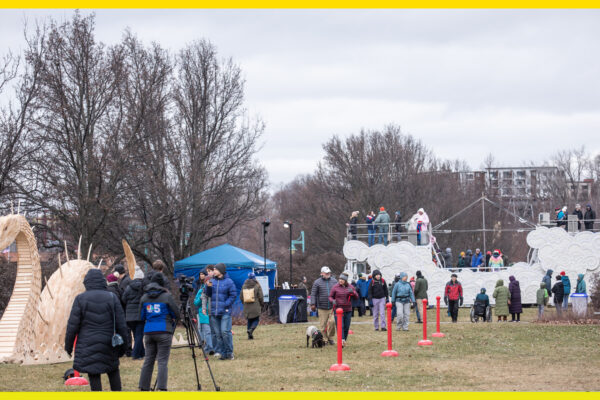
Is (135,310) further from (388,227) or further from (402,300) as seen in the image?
(388,227)

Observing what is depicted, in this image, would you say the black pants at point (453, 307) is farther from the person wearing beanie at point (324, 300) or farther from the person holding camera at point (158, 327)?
the person holding camera at point (158, 327)

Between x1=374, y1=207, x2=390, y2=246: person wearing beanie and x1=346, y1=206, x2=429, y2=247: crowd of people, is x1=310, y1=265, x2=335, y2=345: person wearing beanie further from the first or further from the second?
x1=374, y1=207, x2=390, y2=246: person wearing beanie

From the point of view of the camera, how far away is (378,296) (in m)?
23.1

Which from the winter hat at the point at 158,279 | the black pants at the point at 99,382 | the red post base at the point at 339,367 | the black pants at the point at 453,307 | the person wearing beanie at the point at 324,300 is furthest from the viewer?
the black pants at the point at 453,307

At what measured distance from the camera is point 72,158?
30.7 metres

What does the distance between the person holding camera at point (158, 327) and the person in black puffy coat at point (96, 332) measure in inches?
47.8

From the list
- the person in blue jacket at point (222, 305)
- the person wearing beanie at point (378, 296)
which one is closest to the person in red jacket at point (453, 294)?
the person wearing beanie at point (378, 296)

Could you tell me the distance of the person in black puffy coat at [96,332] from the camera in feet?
32.1

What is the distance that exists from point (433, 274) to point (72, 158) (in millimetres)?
17322

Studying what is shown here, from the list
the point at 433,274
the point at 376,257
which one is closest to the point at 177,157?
the point at 376,257

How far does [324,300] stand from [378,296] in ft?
14.4

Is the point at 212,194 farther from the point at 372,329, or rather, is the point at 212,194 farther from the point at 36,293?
the point at 36,293

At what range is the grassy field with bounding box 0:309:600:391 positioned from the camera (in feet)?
41.4

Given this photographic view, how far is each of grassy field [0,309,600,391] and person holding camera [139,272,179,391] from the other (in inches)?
51.5
